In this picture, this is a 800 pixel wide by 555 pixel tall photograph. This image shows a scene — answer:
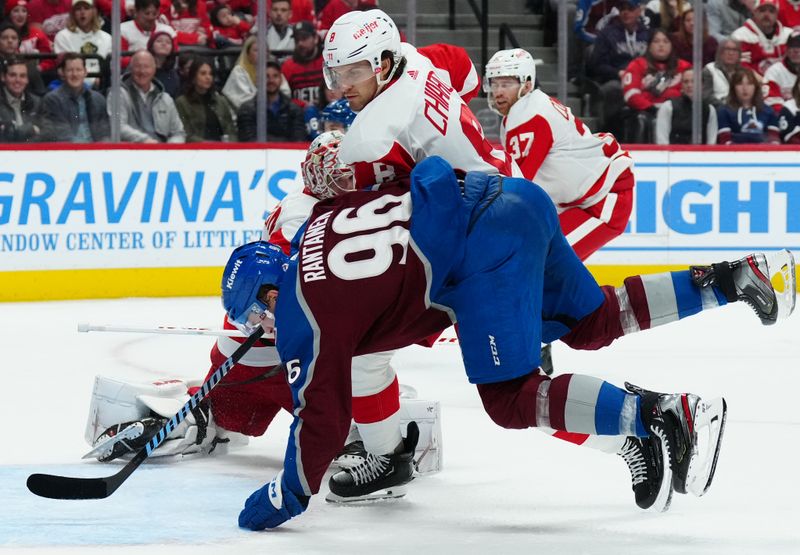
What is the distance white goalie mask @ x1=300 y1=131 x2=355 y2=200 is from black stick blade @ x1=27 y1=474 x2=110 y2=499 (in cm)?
87

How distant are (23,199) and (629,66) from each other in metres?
3.38

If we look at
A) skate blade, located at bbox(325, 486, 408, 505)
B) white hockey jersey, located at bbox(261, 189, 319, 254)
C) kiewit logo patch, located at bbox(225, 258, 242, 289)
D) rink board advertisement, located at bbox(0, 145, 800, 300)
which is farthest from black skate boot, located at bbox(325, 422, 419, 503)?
rink board advertisement, located at bbox(0, 145, 800, 300)

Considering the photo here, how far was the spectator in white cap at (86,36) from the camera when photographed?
7.19 m

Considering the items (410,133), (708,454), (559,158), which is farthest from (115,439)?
(559,158)

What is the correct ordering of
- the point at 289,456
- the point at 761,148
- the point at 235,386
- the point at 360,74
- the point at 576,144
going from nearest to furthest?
the point at 289,456 → the point at 360,74 → the point at 235,386 → the point at 576,144 → the point at 761,148

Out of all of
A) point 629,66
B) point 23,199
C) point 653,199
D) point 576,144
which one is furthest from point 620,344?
point 23,199

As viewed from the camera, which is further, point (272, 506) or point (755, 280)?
point (755, 280)

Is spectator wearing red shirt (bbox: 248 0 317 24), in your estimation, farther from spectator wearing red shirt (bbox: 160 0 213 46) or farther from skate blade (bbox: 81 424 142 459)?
skate blade (bbox: 81 424 142 459)

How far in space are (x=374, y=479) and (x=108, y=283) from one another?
14.3 ft

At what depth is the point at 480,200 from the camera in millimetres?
2844

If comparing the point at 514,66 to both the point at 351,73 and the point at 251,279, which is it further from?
the point at 251,279

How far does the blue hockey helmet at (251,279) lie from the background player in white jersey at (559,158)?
2449 millimetres

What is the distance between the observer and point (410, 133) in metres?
2.95

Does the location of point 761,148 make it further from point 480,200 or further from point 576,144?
point 480,200
